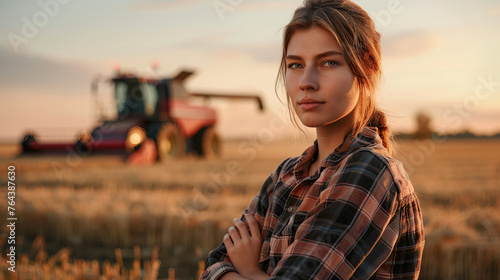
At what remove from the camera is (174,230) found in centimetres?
480

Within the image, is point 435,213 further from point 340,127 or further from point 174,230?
point 340,127

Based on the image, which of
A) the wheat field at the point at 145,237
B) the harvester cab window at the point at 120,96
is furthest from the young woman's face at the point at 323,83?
the harvester cab window at the point at 120,96

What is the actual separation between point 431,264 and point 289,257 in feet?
9.36

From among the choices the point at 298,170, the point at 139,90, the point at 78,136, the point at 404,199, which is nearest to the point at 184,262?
the point at 298,170

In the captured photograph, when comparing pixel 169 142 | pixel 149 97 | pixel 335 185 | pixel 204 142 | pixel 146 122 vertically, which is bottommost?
pixel 204 142

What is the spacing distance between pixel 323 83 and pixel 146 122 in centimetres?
1426

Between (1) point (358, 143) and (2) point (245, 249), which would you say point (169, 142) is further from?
(1) point (358, 143)

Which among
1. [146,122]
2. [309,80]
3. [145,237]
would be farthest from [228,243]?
[146,122]

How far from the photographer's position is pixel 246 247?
5.42 ft

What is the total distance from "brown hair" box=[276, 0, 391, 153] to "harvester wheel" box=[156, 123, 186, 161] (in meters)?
13.5

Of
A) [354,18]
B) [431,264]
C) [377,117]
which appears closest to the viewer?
[354,18]

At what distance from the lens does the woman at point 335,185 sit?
1.29m

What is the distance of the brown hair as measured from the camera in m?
1.44

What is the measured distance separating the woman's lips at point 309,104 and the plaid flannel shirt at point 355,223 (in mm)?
141
